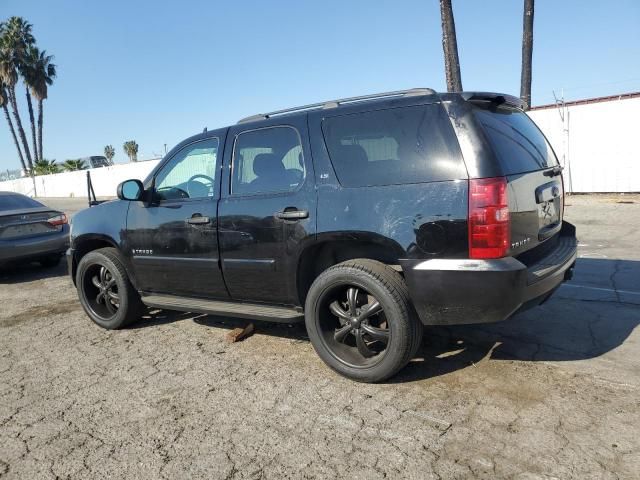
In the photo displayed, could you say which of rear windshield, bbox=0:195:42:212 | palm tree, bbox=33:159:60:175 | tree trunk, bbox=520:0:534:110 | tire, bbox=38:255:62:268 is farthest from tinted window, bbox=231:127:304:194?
palm tree, bbox=33:159:60:175

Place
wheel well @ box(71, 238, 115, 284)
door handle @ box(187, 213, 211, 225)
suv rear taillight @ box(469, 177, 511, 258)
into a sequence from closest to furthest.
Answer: suv rear taillight @ box(469, 177, 511, 258) → door handle @ box(187, 213, 211, 225) → wheel well @ box(71, 238, 115, 284)

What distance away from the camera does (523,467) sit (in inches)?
90.2

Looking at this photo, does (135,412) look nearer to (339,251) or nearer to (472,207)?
(339,251)

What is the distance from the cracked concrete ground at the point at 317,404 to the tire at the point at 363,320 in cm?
15

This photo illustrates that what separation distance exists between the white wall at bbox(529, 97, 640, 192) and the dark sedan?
13.2 m

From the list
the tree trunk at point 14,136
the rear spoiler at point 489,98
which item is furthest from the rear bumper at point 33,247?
the tree trunk at point 14,136

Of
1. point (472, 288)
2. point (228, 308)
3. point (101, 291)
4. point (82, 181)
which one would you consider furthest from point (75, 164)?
point (472, 288)

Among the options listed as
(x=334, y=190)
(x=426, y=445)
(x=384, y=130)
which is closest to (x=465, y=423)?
(x=426, y=445)

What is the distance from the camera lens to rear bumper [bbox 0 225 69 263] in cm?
737

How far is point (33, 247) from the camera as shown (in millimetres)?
7617

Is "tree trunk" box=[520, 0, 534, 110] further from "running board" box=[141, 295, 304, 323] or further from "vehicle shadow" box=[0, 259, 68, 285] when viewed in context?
"running board" box=[141, 295, 304, 323]

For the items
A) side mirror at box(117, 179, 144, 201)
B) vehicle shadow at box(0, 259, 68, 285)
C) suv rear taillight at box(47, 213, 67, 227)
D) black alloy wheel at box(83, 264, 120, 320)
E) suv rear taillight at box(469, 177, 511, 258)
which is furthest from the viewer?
suv rear taillight at box(47, 213, 67, 227)

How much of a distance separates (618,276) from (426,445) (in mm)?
4174

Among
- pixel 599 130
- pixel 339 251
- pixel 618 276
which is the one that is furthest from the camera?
pixel 599 130
